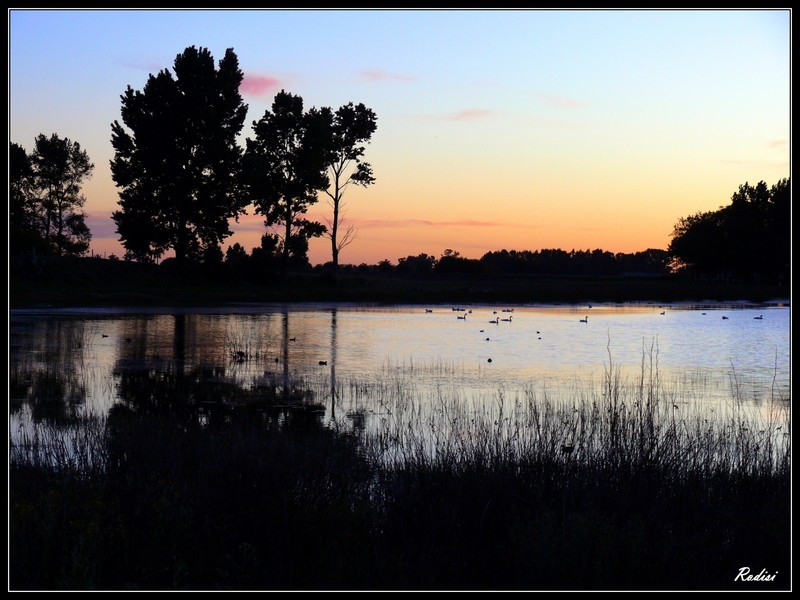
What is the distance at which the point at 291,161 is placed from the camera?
62844 millimetres

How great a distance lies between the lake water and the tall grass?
4748mm

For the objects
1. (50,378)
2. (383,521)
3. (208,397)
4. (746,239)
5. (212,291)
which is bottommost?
(383,521)

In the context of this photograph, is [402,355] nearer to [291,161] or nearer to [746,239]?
[291,161]

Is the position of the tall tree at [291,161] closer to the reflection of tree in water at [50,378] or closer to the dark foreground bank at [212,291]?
the dark foreground bank at [212,291]

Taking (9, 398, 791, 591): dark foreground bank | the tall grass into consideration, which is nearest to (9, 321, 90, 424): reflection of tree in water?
the tall grass

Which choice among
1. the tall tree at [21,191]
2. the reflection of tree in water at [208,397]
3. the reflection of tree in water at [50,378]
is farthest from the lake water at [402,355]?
the tall tree at [21,191]

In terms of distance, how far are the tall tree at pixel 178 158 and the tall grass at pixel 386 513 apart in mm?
45528

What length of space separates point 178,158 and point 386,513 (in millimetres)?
A: 49959

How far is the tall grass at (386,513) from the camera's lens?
274 inches

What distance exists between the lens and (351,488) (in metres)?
8.74

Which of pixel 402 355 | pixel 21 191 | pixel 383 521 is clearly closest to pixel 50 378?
pixel 402 355

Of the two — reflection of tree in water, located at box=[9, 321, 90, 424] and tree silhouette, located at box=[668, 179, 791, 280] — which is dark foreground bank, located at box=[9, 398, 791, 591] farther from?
tree silhouette, located at box=[668, 179, 791, 280]

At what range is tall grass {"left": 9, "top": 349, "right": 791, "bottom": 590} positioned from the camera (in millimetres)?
6957
